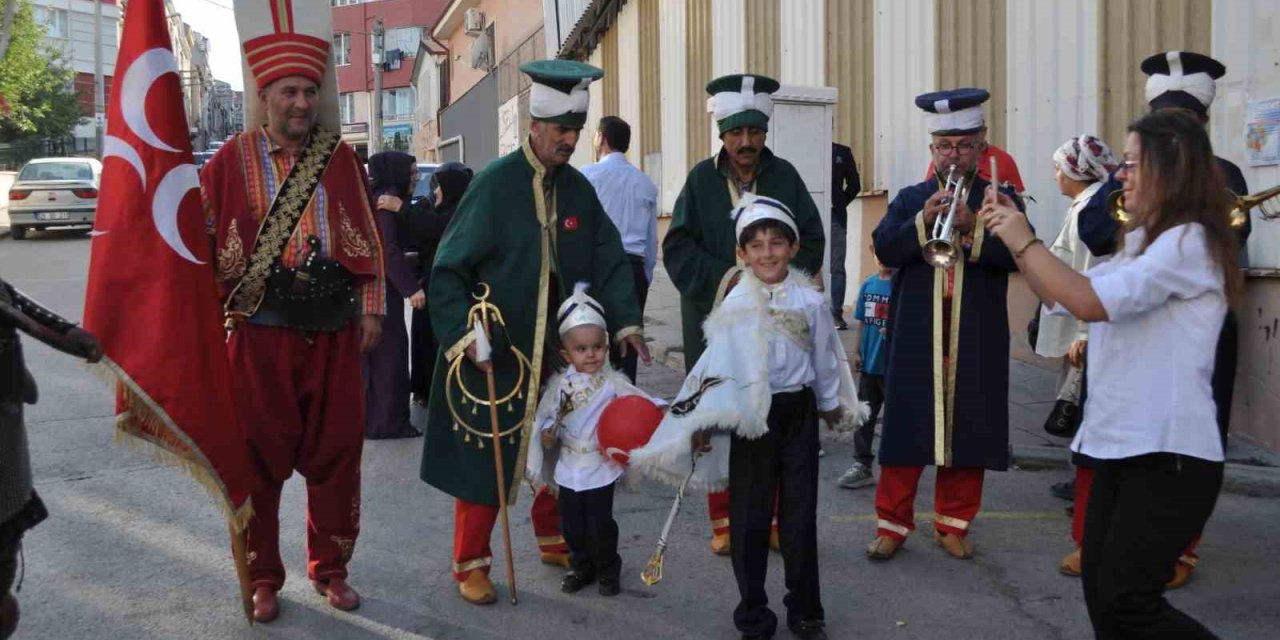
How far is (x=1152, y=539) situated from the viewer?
3021mm

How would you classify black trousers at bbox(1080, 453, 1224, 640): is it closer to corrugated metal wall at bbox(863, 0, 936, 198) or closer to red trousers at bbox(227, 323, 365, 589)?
red trousers at bbox(227, 323, 365, 589)

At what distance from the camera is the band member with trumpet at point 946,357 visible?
4941 mm

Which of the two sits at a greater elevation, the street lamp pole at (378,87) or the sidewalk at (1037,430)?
the street lamp pole at (378,87)

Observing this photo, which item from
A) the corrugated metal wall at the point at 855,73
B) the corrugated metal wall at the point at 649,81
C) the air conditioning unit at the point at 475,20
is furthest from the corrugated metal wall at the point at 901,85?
the air conditioning unit at the point at 475,20

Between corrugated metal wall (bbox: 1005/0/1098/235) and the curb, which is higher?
corrugated metal wall (bbox: 1005/0/1098/235)

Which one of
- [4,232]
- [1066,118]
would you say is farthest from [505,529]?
[4,232]

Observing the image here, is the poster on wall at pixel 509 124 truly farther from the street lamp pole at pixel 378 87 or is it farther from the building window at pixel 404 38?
the building window at pixel 404 38

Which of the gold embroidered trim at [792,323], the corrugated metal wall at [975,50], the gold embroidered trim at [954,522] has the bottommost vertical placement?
the gold embroidered trim at [954,522]

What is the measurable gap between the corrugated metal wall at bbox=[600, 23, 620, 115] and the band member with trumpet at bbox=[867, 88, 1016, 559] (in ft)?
54.2

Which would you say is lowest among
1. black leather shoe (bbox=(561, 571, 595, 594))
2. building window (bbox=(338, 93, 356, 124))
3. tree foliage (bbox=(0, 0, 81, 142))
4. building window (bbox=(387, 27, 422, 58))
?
black leather shoe (bbox=(561, 571, 595, 594))

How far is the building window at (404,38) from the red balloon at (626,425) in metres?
58.6

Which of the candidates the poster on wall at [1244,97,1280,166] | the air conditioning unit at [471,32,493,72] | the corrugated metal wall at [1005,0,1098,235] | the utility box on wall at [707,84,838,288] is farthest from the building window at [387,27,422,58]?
the poster on wall at [1244,97,1280,166]

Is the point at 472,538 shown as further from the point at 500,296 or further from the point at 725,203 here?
the point at 725,203

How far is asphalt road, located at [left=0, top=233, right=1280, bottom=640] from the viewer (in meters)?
4.34
